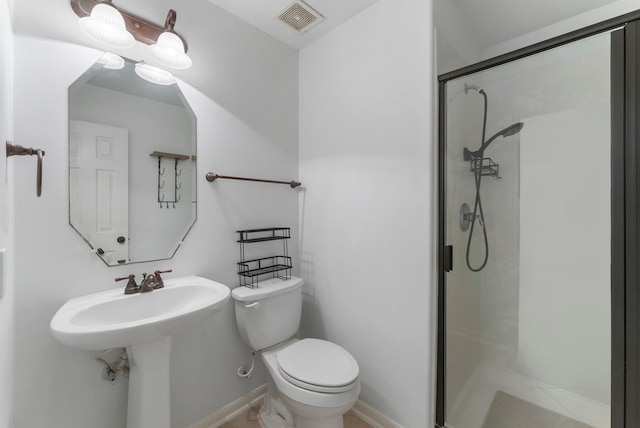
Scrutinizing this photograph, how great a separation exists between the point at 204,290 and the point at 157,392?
44 centimetres

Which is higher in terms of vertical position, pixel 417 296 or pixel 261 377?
pixel 417 296

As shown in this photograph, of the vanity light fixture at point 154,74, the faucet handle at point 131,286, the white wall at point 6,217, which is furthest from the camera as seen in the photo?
the vanity light fixture at point 154,74

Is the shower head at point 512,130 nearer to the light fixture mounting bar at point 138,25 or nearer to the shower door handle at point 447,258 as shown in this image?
the shower door handle at point 447,258

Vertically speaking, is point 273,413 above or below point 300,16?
below

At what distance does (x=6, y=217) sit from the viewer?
2.84 feet

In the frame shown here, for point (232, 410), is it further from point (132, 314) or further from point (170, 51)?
point (170, 51)

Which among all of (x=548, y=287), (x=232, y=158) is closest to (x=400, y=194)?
(x=548, y=287)

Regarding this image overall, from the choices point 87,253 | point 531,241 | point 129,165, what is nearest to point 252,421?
point 87,253

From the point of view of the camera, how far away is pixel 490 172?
1424 millimetres

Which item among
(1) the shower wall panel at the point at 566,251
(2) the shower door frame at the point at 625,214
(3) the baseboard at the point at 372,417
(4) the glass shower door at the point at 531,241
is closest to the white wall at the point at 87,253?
(3) the baseboard at the point at 372,417

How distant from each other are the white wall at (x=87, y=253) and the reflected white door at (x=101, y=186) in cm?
3

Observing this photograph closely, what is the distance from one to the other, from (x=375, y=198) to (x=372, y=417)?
128cm

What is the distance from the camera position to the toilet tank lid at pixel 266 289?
1451mm

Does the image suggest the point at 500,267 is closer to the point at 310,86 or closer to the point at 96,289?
the point at 310,86
